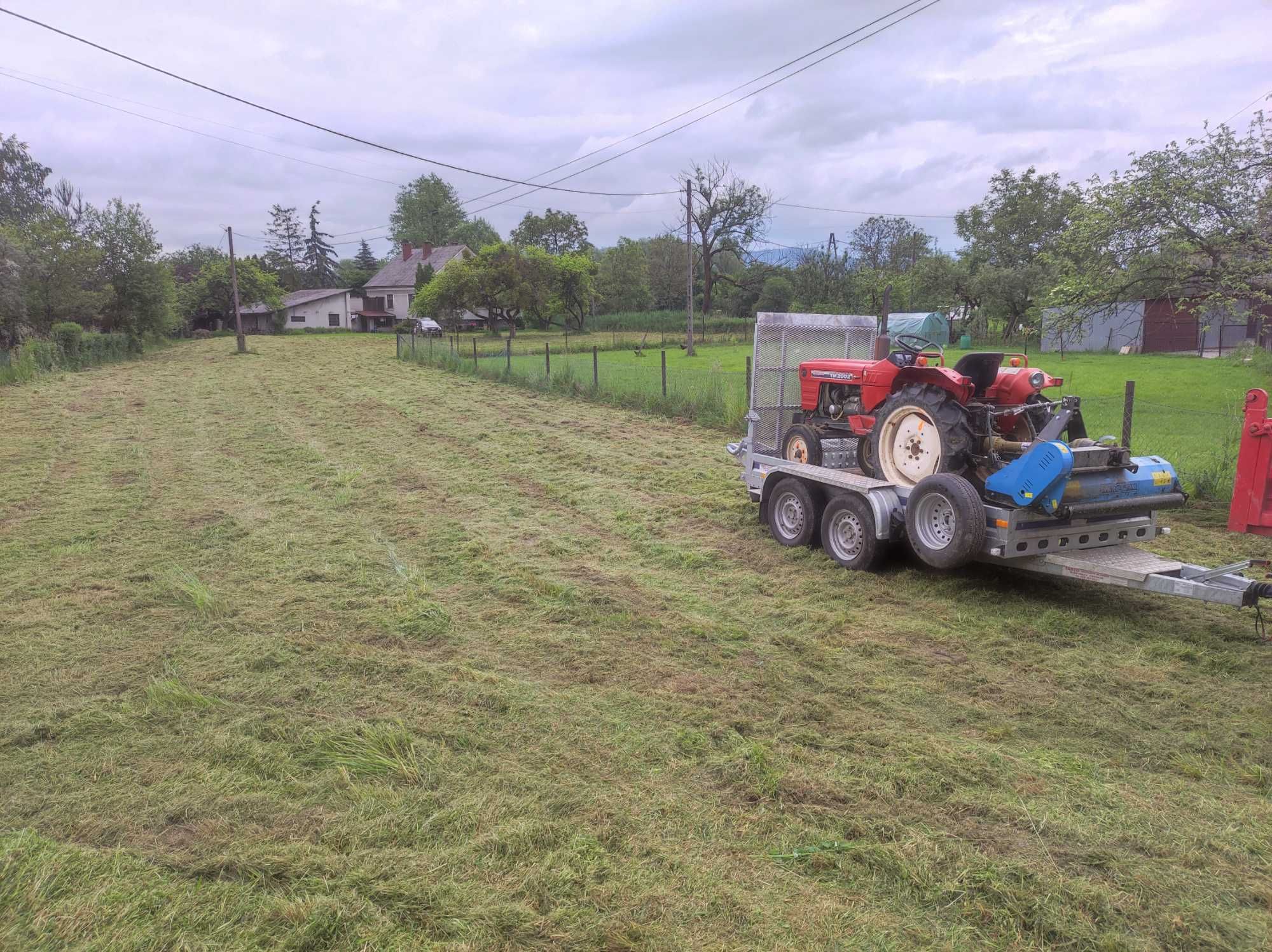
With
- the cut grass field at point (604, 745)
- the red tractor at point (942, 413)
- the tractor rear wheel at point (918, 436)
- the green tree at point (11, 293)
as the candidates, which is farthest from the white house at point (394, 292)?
the tractor rear wheel at point (918, 436)

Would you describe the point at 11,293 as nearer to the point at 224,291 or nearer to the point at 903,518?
the point at 903,518

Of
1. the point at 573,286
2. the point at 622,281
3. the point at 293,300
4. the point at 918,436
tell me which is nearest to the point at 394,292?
the point at 293,300

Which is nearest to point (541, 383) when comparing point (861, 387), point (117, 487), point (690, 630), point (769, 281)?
point (117, 487)

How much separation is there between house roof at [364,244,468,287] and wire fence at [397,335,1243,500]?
3957cm

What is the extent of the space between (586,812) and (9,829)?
227cm

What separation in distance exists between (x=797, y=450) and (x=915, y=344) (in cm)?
139

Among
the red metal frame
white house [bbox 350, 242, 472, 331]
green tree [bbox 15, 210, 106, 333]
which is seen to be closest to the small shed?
the red metal frame

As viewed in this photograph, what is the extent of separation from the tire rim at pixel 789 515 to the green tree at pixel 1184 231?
799 cm

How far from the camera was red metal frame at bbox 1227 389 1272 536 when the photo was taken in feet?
17.1

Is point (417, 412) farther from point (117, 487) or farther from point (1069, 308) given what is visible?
point (1069, 308)

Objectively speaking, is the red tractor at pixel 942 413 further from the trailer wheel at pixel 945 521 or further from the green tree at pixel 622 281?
the green tree at pixel 622 281

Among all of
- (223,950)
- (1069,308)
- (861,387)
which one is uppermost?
(1069,308)

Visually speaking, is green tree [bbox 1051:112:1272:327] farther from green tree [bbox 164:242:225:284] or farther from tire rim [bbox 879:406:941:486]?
green tree [bbox 164:242:225:284]

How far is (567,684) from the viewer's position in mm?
4746
